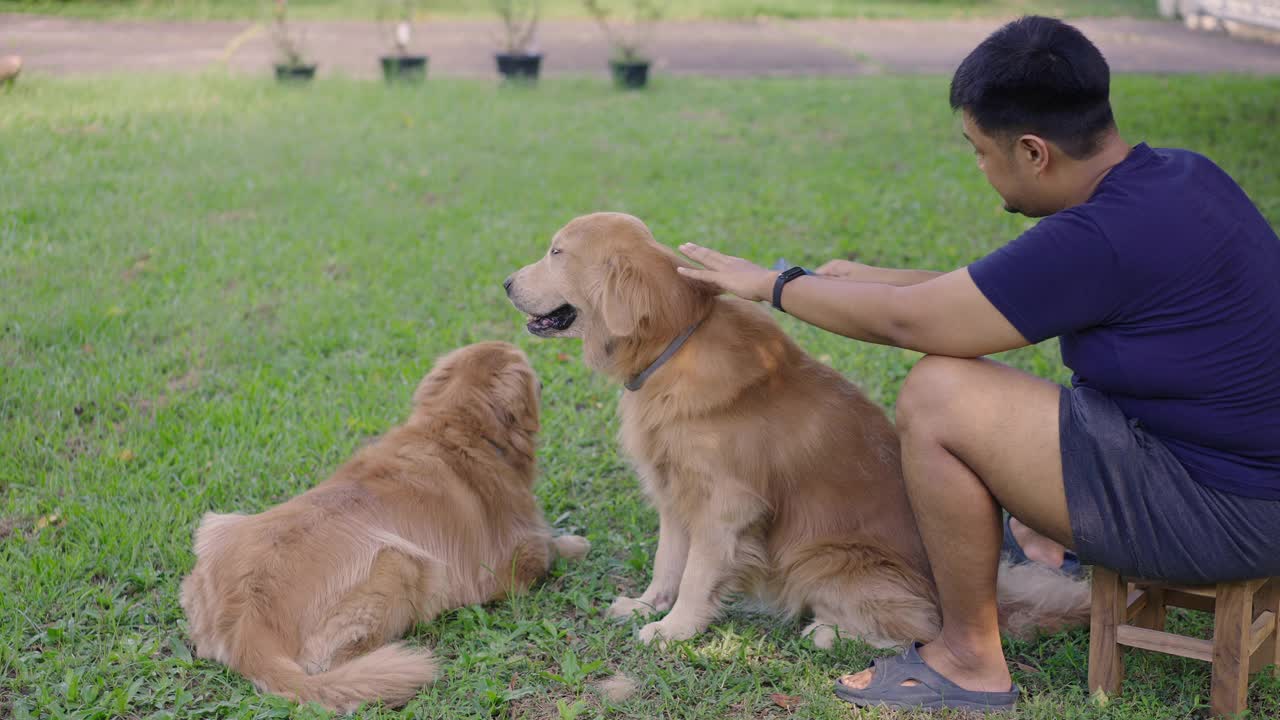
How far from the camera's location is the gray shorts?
282 cm

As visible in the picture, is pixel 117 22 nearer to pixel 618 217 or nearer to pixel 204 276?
pixel 204 276

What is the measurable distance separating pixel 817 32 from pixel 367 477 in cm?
1905

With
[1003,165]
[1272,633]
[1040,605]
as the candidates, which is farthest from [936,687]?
[1003,165]

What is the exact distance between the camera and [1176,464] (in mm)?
2855

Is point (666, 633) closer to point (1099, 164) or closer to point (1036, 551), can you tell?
point (1036, 551)

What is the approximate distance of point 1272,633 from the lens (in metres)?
3.25

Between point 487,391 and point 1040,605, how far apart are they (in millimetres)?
2165

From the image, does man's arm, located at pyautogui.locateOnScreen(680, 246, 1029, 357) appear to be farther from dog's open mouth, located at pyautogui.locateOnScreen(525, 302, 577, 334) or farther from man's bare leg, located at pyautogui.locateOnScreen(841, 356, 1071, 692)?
dog's open mouth, located at pyautogui.locateOnScreen(525, 302, 577, 334)

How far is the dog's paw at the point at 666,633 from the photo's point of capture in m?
3.64

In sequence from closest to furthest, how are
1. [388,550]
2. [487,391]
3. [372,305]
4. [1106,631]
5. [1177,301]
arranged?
[1177,301]
[1106,631]
[388,550]
[487,391]
[372,305]

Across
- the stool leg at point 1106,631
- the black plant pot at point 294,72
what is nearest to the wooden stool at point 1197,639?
the stool leg at point 1106,631

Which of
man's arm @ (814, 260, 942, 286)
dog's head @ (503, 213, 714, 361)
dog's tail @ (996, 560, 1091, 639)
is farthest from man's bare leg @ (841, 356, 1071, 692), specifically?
dog's head @ (503, 213, 714, 361)

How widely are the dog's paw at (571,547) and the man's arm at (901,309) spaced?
1450mm

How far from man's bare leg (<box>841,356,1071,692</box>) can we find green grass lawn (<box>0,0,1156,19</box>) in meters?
18.6
